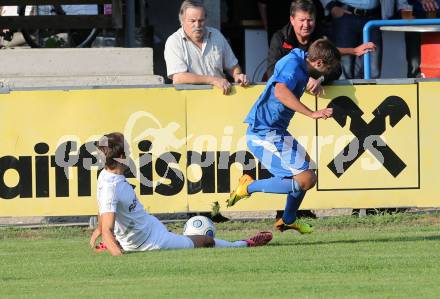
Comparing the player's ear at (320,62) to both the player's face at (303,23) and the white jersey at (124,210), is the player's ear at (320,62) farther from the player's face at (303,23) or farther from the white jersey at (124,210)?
the player's face at (303,23)

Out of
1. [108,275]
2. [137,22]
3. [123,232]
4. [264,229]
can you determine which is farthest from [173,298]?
[137,22]

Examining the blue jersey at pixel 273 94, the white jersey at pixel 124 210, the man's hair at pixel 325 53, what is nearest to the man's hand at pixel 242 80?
the blue jersey at pixel 273 94

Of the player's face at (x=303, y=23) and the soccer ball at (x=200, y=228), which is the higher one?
the player's face at (x=303, y=23)

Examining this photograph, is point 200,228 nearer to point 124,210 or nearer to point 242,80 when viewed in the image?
point 124,210

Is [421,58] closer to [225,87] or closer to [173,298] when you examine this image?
[225,87]

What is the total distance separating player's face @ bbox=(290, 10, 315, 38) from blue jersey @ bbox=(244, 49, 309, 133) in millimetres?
2132

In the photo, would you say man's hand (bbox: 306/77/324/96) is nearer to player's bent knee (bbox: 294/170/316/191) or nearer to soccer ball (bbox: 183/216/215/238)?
player's bent knee (bbox: 294/170/316/191)

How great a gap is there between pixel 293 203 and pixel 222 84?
2173mm

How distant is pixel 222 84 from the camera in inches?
506

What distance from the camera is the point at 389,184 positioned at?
1300 centimetres

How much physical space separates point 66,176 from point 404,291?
544 cm

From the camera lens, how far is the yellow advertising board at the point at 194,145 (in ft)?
42.3

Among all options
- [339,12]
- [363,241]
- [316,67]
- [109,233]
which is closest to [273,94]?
[316,67]

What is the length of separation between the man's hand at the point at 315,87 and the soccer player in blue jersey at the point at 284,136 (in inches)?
58.5
